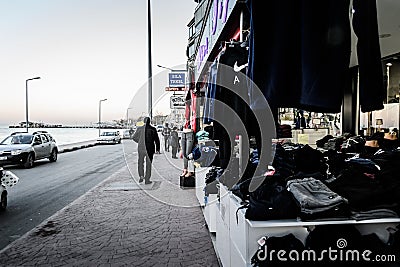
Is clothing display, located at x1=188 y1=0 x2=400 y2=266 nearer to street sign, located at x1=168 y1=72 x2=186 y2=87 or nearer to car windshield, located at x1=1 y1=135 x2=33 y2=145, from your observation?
car windshield, located at x1=1 y1=135 x2=33 y2=145

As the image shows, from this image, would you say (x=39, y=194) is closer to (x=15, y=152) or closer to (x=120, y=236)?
(x=120, y=236)

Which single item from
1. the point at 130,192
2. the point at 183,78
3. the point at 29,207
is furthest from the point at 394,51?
the point at 183,78

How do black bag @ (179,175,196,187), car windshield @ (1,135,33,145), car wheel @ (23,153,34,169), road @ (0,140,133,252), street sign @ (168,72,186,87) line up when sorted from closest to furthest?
1. road @ (0,140,133,252)
2. black bag @ (179,175,196,187)
3. car wheel @ (23,153,34,169)
4. car windshield @ (1,135,33,145)
5. street sign @ (168,72,186,87)

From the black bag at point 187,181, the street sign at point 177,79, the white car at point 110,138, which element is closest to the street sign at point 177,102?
the street sign at point 177,79

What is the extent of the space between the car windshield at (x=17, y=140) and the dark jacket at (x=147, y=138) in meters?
7.69

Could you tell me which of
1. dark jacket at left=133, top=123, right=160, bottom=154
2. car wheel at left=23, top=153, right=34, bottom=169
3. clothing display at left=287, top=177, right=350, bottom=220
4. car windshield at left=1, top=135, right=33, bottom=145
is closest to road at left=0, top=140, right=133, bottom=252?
car wheel at left=23, top=153, right=34, bottom=169

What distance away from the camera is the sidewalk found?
15.0 ft

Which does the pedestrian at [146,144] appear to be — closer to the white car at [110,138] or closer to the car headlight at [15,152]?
the car headlight at [15,152]

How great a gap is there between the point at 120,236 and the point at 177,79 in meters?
17.6

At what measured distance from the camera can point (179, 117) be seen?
94.4 ft

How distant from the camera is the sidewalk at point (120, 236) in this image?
15.0 feet

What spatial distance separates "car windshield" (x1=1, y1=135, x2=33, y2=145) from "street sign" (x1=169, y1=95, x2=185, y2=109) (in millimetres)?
8862

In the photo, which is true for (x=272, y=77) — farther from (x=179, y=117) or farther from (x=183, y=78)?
(x=179, y=117)

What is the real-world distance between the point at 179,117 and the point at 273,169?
25745 millimetres
